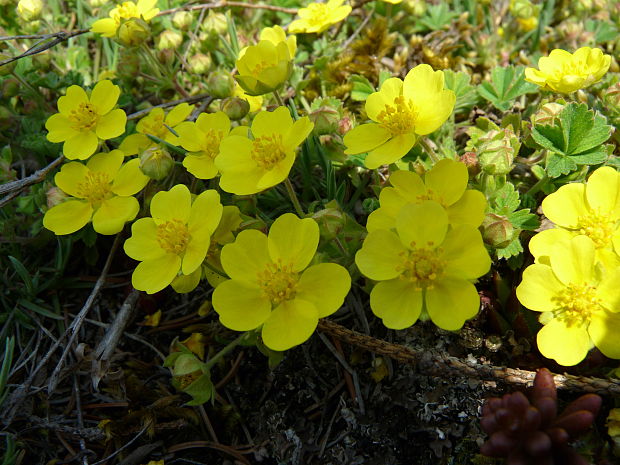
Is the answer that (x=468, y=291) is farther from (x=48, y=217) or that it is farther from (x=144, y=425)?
(x=48, y=217)

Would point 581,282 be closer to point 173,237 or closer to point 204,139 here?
point 173,237

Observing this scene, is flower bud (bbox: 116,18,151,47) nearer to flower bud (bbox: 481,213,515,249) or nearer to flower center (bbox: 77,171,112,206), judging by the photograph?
flower center (bbox: 77,171,112,206)

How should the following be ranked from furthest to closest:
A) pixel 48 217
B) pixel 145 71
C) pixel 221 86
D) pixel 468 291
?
pixel 145 71, pixel 221 86, pixel 48 217, pixel 468 291

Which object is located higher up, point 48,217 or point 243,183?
point 243,183

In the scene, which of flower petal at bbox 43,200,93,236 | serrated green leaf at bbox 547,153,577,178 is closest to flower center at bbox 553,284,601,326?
serrated green leaf at bbox 547,153,577,178

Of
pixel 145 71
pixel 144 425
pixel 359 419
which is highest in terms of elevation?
pixel 145 71

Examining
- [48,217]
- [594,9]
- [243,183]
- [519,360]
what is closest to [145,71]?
[48,217]
